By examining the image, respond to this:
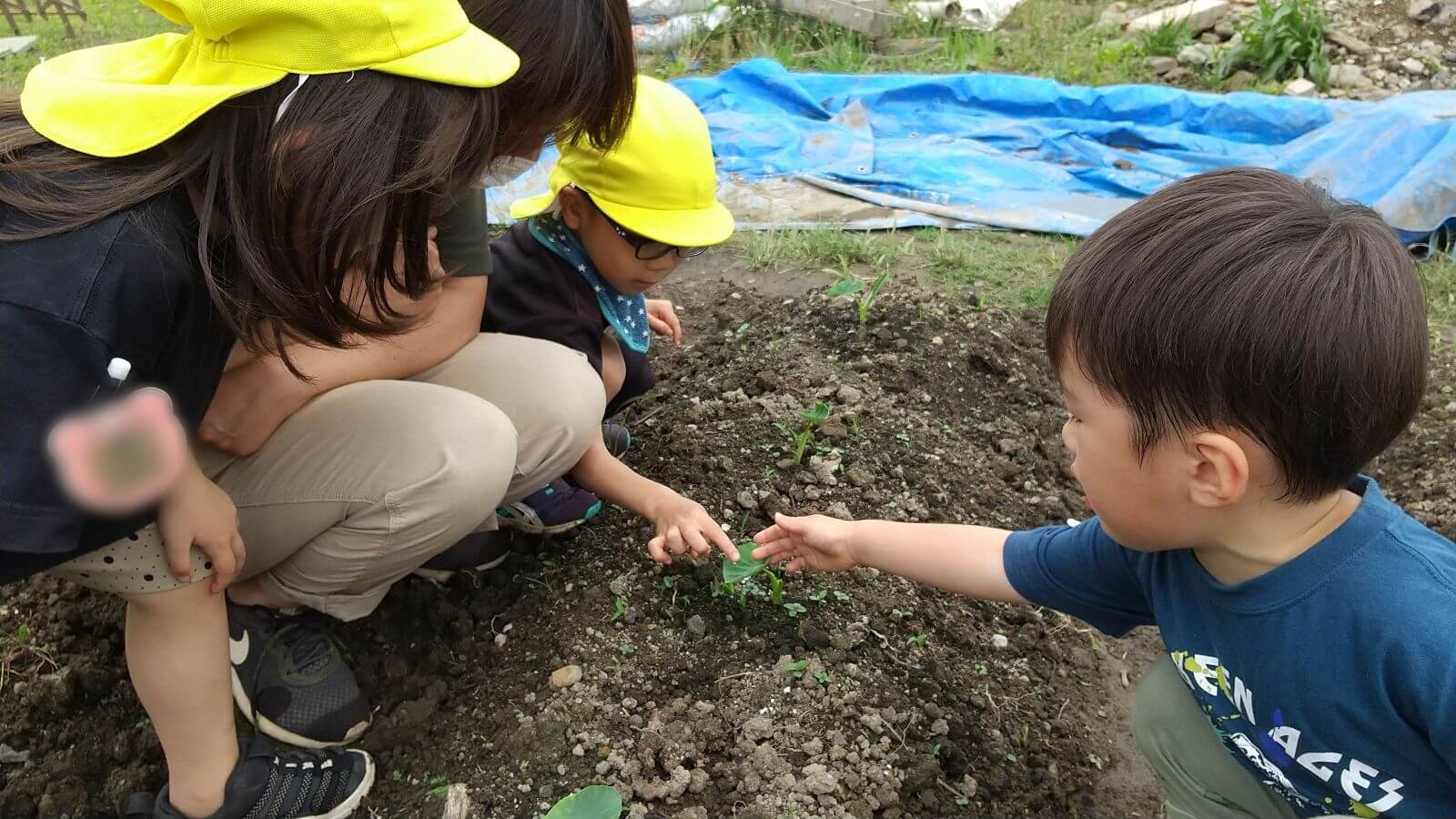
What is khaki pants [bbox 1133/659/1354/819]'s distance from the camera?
1417 millimetres

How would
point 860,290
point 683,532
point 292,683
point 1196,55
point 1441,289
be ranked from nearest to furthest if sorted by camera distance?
point 292,683 → point 683,532 → point 860,290 → point 1441,289 → point 1196,55

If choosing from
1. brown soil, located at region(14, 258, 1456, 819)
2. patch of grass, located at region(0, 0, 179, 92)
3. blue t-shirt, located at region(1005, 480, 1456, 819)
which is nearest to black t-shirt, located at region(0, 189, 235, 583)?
brown soil, located at region(14, 258, 1456, 819)

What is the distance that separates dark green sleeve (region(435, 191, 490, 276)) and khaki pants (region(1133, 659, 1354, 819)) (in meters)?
1.30

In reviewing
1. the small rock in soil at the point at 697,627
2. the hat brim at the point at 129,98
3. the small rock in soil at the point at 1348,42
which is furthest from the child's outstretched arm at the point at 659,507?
the small rock in soil at the point at 1348,42

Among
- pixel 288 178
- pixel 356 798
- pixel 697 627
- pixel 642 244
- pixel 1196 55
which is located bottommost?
pixel 356 798

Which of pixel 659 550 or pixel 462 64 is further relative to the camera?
pixel 659 550

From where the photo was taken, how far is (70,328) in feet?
3.69

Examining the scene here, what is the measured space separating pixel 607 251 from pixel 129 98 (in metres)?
1.01

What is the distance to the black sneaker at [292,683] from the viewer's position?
1.65m

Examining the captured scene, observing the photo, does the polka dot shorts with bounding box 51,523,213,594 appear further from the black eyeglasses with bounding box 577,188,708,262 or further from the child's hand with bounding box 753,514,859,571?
the black eyeglasses with bounding box 577,188,708,262

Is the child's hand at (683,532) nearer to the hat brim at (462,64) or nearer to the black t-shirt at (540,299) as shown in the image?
the black t-shirt at (540,299)

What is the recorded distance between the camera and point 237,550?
1451mm

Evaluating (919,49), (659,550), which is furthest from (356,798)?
(919,49)

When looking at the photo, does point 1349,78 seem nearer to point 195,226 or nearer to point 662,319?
point 662,319
